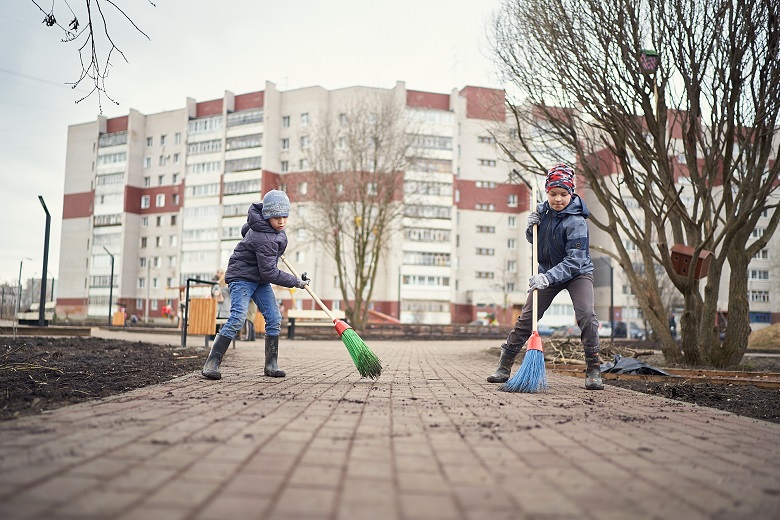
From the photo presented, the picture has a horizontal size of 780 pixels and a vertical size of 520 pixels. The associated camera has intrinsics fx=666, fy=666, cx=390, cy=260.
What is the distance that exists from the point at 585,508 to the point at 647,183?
9.11 metres

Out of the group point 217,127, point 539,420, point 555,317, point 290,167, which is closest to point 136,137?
point 217,127

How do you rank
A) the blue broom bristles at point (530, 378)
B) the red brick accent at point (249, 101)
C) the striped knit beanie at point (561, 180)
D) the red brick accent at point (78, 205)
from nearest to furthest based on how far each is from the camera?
the blue broom bristles at point (530, 378) < the striped knit beanie at point (561, 180) < the red brick accent at point (249, 101) < the red brick accent at point (78, 205)

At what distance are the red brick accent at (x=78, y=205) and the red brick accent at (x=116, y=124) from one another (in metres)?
7.68

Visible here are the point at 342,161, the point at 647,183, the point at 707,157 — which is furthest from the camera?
the point at 342,161

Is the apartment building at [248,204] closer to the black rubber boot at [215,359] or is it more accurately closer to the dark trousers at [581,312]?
the dark trousers at [581,312]

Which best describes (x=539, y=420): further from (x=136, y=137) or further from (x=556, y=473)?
(x=136, y=137)

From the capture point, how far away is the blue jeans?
6.48 meters

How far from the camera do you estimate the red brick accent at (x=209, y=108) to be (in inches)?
2798

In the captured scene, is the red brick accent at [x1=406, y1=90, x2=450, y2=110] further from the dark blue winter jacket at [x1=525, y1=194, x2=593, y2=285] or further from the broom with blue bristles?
the broom with blue bristles

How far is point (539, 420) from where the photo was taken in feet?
13.6

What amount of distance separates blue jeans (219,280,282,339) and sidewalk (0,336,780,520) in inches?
64.4

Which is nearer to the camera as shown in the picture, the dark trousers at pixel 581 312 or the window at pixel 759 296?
the dark trousers at pixel 581 312

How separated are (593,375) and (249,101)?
221 feet

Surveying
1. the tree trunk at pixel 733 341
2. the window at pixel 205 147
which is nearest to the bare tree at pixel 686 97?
the tree trunk at pixel 733 341
